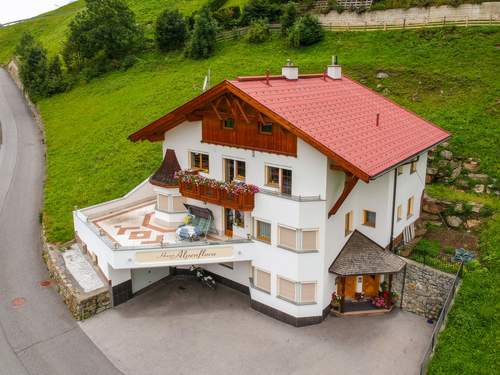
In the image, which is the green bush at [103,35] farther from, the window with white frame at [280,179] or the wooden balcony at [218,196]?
the window with white frame at [280,179]

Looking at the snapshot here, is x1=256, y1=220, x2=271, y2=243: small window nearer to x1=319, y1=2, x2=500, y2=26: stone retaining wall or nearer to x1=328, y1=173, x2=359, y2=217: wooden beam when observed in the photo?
x1=328, y1=173, x2=359, y2=217: wooden beam

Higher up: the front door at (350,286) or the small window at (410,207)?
the small window at (410,207)

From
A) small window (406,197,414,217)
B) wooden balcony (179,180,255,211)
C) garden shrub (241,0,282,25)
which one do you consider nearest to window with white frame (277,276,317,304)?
wooden balcony (179,180,255,211)

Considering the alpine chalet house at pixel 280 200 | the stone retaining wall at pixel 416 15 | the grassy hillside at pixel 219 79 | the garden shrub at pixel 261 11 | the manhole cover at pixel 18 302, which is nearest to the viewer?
the alpine chalet house at pixel 280 200

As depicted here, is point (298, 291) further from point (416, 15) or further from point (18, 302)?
point (416, 15)

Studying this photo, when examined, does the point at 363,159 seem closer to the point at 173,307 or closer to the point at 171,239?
the point at 171,239

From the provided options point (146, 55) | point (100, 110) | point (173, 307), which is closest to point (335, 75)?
point (173, 307)

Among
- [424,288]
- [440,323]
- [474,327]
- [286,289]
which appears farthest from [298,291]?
[474,327]

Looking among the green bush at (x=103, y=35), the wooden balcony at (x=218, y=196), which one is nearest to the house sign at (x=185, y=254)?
the wooden balcony at (x=218, y=196)
